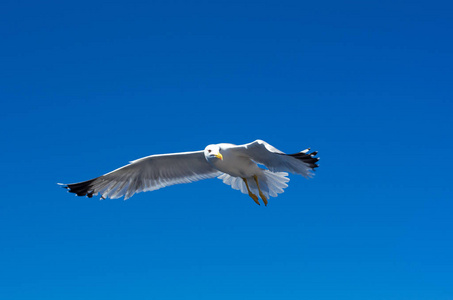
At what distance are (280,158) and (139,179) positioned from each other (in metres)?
3.57

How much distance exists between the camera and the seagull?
29.1 ft

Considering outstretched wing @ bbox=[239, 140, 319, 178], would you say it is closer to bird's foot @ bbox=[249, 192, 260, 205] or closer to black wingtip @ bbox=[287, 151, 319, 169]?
black wingtip @ bbox=[287, 151, 319, 169]

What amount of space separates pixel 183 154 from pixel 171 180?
1.00 meters

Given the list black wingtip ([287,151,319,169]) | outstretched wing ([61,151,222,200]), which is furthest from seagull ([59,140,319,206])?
black wingtip ([287,151,319,169])

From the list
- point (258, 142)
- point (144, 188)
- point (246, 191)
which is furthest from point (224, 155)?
point (144, 188)

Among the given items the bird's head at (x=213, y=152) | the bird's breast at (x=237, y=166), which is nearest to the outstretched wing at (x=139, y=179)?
the bird's breast at (x=237, y=166)

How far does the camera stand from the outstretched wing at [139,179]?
1049cm

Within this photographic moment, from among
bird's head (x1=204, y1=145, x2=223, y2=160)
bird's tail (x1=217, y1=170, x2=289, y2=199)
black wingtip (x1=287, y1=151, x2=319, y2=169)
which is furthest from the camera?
bird's tail (x1=217, y1=170, x2=289, y2=199)

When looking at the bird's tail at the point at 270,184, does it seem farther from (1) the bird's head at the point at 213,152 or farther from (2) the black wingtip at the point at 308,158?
(2) the black wingtip at the point at 308,158

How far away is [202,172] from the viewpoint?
10.6 m

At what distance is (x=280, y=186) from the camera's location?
1012cm

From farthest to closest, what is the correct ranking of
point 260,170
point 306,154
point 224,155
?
1. point 260,170
2. point 224,155
3. point 306,154

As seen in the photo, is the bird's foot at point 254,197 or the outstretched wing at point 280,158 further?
the bird's foot at point 254,197

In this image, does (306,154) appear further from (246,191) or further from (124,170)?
(124,170)
